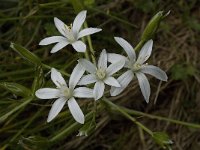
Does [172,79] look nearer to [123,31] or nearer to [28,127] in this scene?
[123,31]

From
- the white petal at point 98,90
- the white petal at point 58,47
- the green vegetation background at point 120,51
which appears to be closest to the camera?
the white petal at point 98,90

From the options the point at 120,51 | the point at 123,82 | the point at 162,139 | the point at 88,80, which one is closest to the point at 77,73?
the point at 88,80

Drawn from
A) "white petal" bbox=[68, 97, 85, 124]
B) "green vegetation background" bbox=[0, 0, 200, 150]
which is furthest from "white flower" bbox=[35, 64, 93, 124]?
"green vegetation background" bbox=[0, 0, 200, 150]

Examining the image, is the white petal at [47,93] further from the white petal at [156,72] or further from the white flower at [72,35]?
the white petal at [156,72]

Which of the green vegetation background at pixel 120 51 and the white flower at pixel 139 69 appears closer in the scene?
the white flower at pixel 139 69

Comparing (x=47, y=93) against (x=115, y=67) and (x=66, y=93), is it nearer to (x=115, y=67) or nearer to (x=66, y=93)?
(x=66, y=93)

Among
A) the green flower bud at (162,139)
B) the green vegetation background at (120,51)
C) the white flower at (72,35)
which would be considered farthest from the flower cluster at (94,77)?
the green vegetation background at (120,51)

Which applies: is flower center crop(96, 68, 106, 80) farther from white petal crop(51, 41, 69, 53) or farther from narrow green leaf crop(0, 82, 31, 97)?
narrow green leaf crop(0, 82, 31, 97)

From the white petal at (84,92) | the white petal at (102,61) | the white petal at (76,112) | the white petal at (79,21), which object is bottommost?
the white petal at (76,112)
